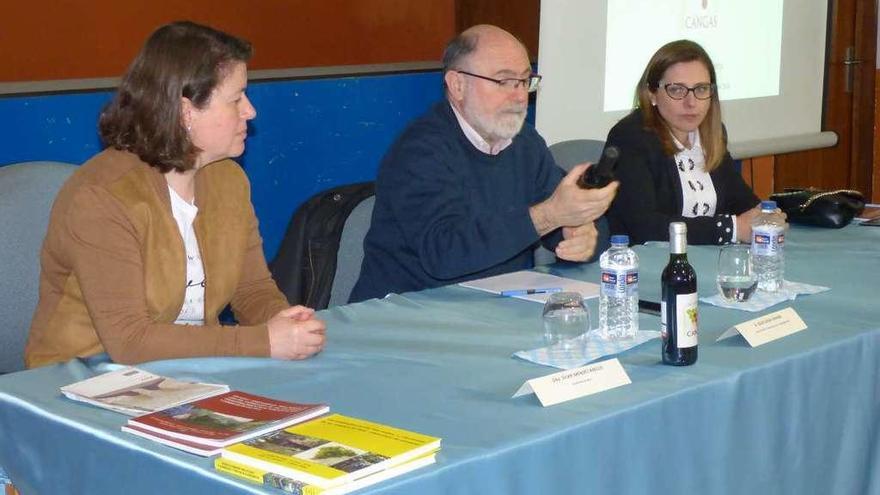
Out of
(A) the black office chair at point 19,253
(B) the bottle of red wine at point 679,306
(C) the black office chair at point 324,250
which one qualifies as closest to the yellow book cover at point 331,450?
(B) the bottle of red wine at point 679,306

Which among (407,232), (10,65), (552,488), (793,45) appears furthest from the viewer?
(793,45)

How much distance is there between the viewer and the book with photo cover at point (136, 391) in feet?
5.35

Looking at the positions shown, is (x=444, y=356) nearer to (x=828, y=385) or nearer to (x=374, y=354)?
(x=374, y=354)

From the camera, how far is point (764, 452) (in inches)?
74.3

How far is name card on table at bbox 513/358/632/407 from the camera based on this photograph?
167 centimetres

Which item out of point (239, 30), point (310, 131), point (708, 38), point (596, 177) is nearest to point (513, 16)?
point (708, 38)

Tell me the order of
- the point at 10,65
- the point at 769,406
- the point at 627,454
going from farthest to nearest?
the point at 10,65 → the point at 769,406 → the point at 627,454

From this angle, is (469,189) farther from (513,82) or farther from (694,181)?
(694,181)

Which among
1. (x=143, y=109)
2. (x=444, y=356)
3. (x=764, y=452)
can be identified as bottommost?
(x=764, y=452)

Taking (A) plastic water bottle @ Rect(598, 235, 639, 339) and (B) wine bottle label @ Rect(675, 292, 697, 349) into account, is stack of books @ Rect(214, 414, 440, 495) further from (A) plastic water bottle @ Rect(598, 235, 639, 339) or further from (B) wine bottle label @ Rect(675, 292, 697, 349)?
(A) plastic water bottle @ Rect(598, 235, 639, 339)

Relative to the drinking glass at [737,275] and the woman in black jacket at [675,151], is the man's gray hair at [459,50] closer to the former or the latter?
the woman in black jacket at [675,151]

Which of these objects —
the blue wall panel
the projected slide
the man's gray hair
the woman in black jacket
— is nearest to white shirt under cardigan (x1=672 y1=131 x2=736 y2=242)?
the woman in black jacket

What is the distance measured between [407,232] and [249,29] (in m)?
2.75

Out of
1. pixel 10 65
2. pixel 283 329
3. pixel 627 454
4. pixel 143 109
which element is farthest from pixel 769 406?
pixel 10 65
